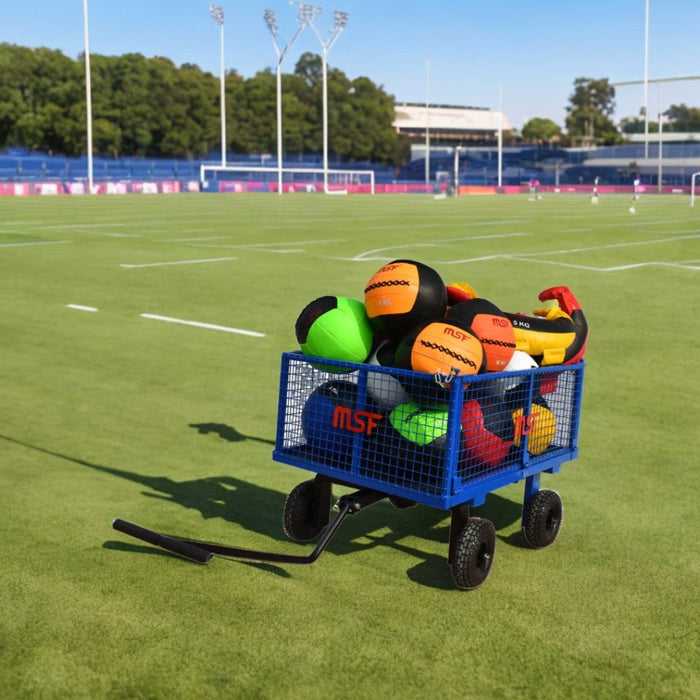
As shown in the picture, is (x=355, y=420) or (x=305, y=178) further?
(x=305, y=178)

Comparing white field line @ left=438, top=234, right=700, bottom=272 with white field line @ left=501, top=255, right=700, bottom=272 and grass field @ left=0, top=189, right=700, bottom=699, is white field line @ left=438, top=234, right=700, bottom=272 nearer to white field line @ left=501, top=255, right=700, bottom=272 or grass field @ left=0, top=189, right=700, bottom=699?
white field line @ left=501, top=255, right=700, bottom=272

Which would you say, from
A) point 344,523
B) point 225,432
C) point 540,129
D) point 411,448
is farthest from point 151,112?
point 411,448

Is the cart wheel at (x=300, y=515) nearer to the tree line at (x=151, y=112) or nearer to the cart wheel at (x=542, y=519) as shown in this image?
the cart wheel at (x=542, y=519)

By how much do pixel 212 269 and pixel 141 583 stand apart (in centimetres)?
1386

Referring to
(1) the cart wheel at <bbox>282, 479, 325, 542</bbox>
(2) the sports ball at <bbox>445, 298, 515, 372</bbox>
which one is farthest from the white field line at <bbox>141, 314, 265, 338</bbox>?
(2) the sports ball at <bbox>445, 298, 515, 372</bbox>

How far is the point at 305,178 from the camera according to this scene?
104 meters

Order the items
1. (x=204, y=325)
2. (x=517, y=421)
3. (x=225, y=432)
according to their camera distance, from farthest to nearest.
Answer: (x=204, y=325) → (x=225, y=432) → (x=517, y=421)

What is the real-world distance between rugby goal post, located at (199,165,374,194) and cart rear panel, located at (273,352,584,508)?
80113 mm

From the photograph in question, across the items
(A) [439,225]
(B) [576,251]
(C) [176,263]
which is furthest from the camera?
(A) [439,225]

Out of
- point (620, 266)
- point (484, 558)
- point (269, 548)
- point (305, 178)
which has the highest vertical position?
point (305, 178)

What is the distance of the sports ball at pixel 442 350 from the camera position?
4.34m

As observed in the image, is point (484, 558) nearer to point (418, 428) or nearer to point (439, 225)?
point (418, 428)

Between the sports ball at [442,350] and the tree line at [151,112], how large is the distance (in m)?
107

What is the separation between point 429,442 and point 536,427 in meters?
0.74
